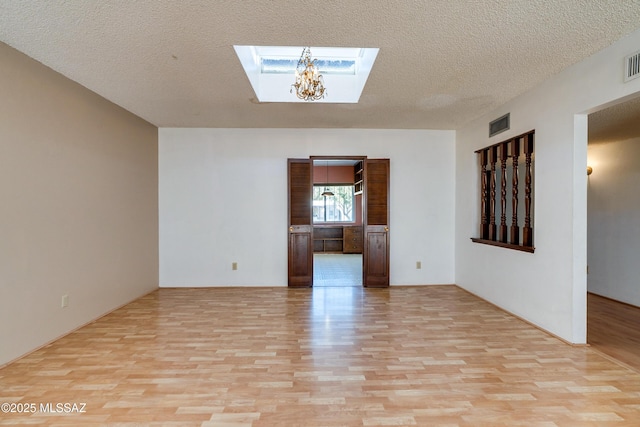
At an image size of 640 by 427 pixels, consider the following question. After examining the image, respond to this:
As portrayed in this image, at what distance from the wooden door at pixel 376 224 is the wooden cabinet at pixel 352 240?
4.41 meters

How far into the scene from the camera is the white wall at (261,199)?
207 inches

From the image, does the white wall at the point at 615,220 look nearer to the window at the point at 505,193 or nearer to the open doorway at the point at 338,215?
the window at the point at 505,193

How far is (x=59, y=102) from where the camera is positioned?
3.19 m

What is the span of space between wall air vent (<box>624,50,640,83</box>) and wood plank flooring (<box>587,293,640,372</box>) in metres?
2.28

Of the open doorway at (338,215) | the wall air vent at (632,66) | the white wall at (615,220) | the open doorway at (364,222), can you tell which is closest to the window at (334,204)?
the open doorway at (338,215)

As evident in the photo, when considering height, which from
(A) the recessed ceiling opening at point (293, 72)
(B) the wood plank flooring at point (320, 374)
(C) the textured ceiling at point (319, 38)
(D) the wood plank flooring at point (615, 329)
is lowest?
(D) the wood plank flooring at point (615, 329)

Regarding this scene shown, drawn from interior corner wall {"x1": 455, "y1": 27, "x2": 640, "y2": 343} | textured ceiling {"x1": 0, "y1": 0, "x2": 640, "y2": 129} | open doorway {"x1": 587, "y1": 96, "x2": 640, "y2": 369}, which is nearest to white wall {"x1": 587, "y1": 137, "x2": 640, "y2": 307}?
open doorway {"x1": 587, "y1": 96, "x2": 640, "y2": 369}

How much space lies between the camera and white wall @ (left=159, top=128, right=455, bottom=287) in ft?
17.3

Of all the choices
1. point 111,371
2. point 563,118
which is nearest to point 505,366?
point 563,118

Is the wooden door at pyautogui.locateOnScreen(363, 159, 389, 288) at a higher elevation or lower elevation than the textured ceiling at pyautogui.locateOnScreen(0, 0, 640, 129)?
lower

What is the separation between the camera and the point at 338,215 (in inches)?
438

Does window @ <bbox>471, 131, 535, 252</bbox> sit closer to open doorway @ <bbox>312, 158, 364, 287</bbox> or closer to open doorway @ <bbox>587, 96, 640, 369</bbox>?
open doorway @ <bbox>587, 96, 640, 369</bbox>

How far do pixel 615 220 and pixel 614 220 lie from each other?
0.05 feet

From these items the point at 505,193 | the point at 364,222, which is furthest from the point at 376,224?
the point at 505,193
